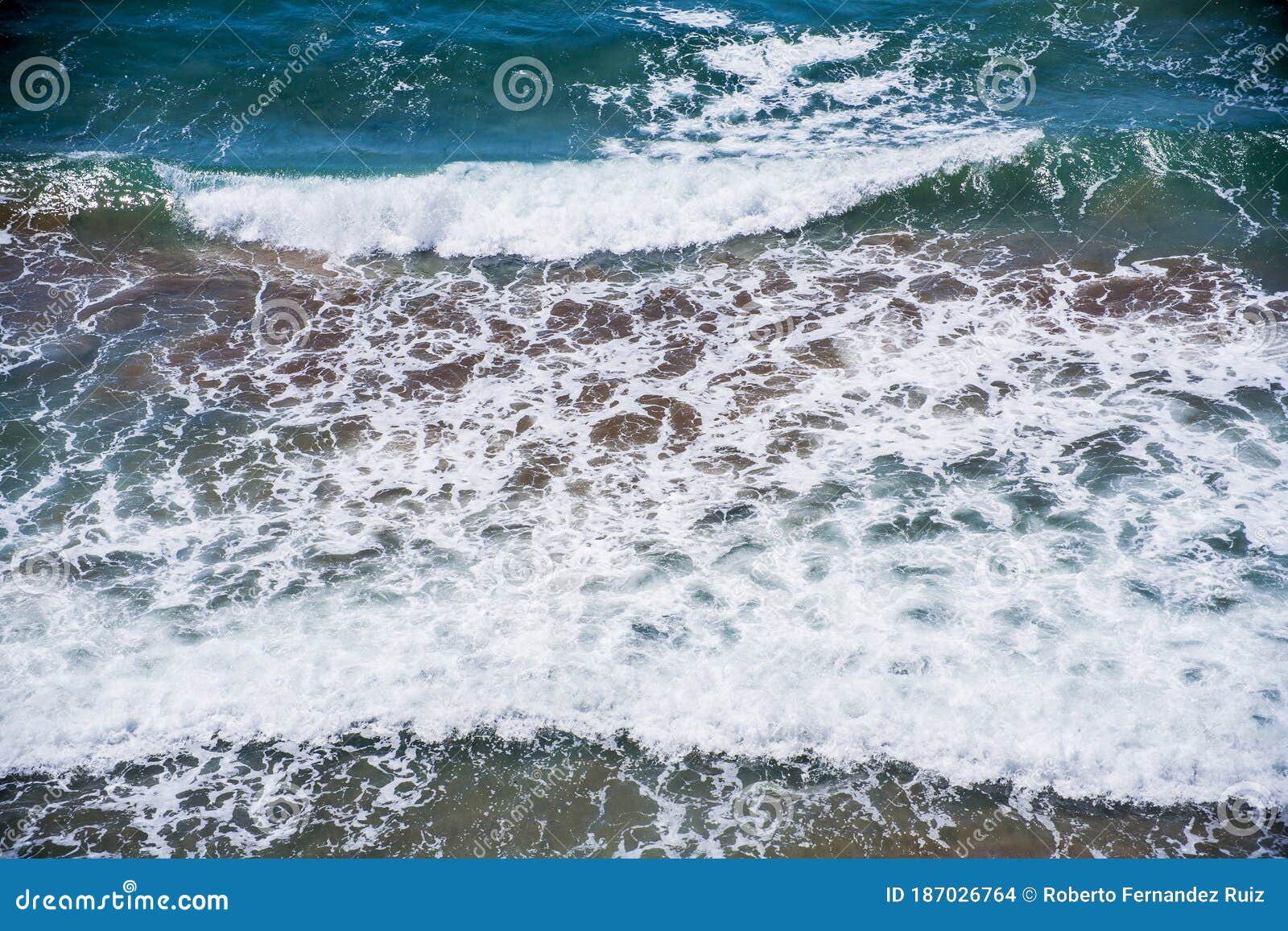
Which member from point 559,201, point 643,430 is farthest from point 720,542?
point 559,201

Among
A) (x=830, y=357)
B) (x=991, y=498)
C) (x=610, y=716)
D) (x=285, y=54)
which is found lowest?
(x=610, y=716)

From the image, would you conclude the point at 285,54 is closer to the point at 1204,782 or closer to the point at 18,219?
the point at 18,219

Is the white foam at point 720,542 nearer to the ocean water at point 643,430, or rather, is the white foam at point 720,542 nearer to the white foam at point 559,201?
the ocean water at point 643,430

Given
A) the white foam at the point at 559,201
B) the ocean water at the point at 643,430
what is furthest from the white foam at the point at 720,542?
the white foam at the point at 559,201

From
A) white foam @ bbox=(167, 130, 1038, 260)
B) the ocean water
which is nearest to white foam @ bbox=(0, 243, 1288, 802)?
the ocean water

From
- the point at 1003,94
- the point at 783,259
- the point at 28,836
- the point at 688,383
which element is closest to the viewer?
the point at 28,836

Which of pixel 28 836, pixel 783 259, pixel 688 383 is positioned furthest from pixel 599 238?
pixel 28 836
